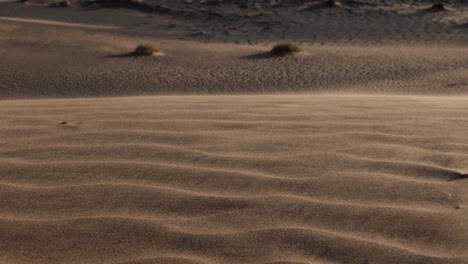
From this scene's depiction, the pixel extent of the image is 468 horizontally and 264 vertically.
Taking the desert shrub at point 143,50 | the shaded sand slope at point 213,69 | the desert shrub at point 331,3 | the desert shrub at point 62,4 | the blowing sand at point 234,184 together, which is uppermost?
the desert shrub at point 331,3

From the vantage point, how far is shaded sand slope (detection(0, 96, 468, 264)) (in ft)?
6.54

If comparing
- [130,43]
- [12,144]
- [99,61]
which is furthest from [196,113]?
[130,43]

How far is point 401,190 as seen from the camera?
8.32ft

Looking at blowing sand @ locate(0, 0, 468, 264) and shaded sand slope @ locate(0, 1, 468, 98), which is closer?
blowing sand @ locate(0, 0, 468, 264)

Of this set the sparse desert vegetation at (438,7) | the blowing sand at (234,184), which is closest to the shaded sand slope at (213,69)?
the sparse desert vegetation at (438,7)

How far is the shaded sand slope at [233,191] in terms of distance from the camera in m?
1.99

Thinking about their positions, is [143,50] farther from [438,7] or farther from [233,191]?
[438,7]

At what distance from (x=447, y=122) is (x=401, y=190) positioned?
1698mm

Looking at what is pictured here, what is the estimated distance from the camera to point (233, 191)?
2.53 m

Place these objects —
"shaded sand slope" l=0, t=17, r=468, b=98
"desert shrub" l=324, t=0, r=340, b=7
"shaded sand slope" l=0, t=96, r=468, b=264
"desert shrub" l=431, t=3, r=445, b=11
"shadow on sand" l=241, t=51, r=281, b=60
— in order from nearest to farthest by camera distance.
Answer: "shaded sand slope" l=0, t=96, r=468, b=264 < "shaded sand slope" l=0, t=17, r=468, b=98 < "shadow on sand" l=241, t=51, r=281, b=60 < "desert shrub" l=431, t=3, r=445, b=11 < "desert shrub" l=324, t=0, r=340, b=7

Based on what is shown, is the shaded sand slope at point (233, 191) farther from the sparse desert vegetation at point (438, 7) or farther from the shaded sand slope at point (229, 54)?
the sparse desert vegetation at point (438, 7)

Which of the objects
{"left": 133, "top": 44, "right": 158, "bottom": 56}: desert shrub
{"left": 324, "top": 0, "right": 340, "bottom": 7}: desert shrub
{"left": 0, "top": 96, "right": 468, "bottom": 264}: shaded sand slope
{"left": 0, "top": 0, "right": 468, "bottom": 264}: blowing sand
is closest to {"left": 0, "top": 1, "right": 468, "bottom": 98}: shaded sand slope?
{"left": 133, "top": 44, "right": 158, "bottom": 56}: desert shrub

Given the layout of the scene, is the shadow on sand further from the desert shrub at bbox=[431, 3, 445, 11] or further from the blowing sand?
the desert shrub at bbox=[431, 3, 445, 11]

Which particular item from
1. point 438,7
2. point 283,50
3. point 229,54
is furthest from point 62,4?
point 438,7
